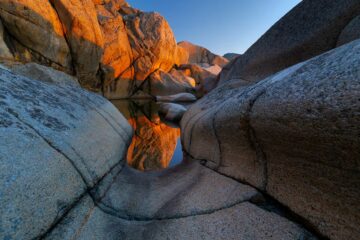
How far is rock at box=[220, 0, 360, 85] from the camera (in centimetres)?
233

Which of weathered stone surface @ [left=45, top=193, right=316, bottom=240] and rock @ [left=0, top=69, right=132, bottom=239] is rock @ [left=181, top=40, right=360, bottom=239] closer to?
weathered stone surface @ [left=45, top=193, right=316, bottom=240]

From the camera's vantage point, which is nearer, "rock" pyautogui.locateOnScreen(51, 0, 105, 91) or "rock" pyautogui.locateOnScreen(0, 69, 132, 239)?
"rock" pyautogui.locateOnScreen(0, 69, 132, 239)

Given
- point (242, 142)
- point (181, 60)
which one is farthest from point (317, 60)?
point (181, 60)

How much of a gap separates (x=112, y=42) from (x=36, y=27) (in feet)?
21.7

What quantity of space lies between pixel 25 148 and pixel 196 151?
223cm

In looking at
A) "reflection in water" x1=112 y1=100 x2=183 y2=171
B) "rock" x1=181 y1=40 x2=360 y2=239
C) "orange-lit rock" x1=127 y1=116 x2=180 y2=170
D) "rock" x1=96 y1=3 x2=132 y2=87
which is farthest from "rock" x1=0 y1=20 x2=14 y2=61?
"rock" x1=181 y1=40 x2=360 y2=239

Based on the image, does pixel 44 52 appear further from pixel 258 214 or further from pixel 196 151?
pixel 258 214

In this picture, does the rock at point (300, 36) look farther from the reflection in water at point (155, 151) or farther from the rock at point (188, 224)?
the rock at point (188, 224)

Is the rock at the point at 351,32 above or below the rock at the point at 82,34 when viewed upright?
below

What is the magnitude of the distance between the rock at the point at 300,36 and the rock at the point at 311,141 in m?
1.45

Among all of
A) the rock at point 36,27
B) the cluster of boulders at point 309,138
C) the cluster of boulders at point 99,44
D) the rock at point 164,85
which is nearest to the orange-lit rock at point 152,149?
the cluster of boulders at point 309,138

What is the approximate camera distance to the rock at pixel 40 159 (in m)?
0.91

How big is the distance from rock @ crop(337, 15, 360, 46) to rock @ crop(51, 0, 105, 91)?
1366 cm

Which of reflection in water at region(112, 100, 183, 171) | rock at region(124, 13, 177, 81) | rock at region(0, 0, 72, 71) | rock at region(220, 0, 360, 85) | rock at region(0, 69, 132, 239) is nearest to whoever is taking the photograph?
rock at region(0, 69, 132, 239)
